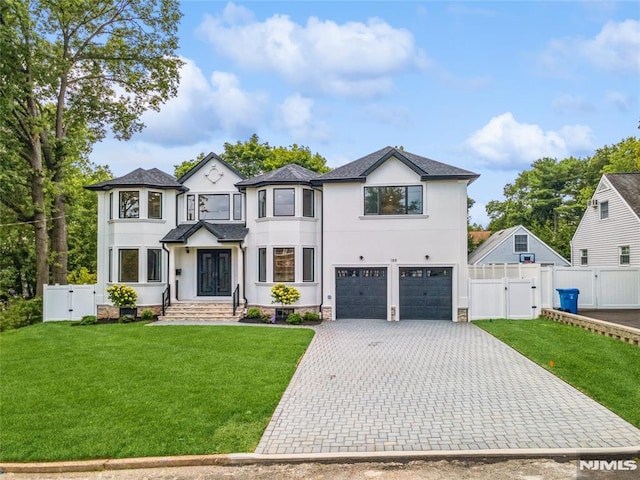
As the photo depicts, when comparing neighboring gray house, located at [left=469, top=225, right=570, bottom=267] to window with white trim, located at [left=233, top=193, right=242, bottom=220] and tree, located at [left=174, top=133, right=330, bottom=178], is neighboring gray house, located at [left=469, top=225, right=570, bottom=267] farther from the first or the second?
window with white trim, located at [left=233, top=193, right=242, bottom=220]

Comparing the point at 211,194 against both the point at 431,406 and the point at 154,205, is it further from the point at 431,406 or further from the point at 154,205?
the point at 431,406

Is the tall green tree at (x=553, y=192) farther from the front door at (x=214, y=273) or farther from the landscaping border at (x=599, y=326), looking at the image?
the front door at (x=214, y=273)

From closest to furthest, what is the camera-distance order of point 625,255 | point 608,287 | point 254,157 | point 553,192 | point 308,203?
point 608,287
point 308,203
point 625,255
point 254,157
point 553,192

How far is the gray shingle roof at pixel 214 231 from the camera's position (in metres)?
17.7

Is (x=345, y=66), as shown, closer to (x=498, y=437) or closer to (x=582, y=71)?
(x=582, y=71)

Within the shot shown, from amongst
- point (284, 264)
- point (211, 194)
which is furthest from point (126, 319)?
point (284, 264)

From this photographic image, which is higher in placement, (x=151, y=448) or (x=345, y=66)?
(x=345, y=66)

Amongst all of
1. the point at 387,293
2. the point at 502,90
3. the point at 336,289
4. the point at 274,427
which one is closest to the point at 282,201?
the point at 336,289

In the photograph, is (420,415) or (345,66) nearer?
(420,415)

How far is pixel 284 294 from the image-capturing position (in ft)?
54.6

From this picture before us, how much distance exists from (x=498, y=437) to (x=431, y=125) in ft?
51.9

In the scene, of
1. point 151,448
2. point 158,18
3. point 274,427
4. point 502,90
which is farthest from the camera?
point 158,18

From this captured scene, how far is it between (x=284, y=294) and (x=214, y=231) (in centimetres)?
419

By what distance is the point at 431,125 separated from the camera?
19.1 metres
